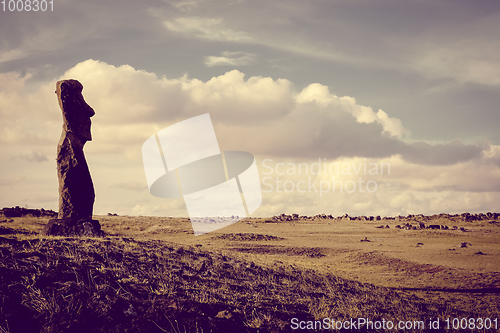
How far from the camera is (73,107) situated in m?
15.6

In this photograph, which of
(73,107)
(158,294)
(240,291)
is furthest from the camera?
(73,107)

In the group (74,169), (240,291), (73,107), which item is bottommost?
(240,291)

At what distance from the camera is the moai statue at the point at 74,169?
48.1ft

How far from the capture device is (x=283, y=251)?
2542 cm

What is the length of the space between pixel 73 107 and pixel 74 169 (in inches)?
112

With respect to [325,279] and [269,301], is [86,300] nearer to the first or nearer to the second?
[269,301]

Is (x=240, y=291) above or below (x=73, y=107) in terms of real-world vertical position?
below

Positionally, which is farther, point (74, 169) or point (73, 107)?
point (73, 107)

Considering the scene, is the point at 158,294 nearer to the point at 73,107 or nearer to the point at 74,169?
the point at 74,169

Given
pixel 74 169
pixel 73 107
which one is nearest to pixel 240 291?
pixel 74 169

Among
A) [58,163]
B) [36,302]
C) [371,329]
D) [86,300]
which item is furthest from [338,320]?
[58,163]

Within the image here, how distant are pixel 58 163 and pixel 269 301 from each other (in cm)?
1166

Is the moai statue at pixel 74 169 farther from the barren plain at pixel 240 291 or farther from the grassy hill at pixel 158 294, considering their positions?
the grassy hill at pixel 158 294

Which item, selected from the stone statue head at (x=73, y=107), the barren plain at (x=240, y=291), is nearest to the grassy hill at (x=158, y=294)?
the barren plain at (x=240, y=291)
